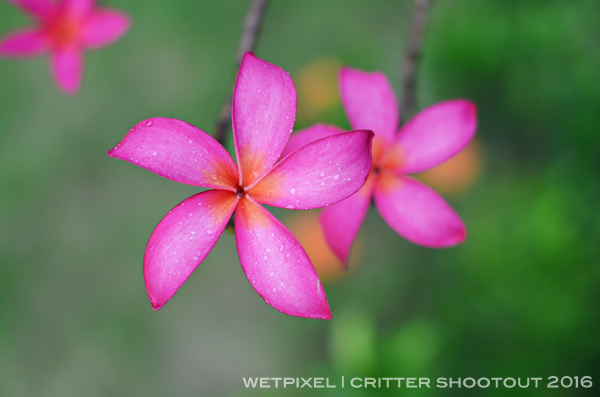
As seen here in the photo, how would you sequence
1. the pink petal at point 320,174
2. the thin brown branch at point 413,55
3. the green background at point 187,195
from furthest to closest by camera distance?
the green background at point 187,195
the thin brown branch at point 413,55
the pink petal at point 320,174

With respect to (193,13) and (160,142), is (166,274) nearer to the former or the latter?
(160,142)

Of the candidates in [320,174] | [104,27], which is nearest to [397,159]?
[320,174]

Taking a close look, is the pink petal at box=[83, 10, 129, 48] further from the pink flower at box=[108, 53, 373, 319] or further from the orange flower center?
the pink flower at box=[108, 53, 373, 319]

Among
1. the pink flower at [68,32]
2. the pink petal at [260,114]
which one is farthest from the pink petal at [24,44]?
the pink petal at [260,114]

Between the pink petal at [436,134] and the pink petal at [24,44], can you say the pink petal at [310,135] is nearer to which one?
the pink petal at [436,134]

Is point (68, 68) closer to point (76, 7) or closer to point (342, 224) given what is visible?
point (76, 7)

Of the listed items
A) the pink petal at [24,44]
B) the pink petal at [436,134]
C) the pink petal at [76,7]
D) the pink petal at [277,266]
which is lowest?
the pink petal at [277,266]

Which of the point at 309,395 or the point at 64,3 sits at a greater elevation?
the point at 64,3

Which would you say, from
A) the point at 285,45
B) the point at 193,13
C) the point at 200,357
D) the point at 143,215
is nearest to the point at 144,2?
the point at 193,13
